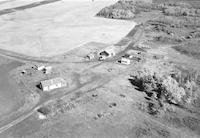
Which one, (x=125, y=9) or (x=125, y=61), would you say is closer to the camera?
(x=125, y=61)

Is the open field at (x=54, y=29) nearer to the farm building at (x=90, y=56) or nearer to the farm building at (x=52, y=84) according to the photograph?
the farm building at (x=90, y=56)

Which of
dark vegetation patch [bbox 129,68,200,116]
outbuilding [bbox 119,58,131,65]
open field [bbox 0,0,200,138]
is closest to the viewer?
open field [bbox 0,0,200,138]

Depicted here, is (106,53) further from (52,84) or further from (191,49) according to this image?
(191,49)

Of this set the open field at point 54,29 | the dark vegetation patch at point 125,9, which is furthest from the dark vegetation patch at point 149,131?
the dark vegetation patch at point 125,9

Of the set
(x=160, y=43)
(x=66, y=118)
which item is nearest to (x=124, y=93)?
(x=66, y=118)

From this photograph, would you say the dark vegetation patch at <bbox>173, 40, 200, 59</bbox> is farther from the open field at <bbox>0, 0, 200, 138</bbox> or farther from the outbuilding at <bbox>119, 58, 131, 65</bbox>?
the outbuilding at <bbox>119, 58, 131, 65</bbox>

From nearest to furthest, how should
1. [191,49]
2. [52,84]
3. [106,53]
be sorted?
[52,84] → [106,53] → [191,49]

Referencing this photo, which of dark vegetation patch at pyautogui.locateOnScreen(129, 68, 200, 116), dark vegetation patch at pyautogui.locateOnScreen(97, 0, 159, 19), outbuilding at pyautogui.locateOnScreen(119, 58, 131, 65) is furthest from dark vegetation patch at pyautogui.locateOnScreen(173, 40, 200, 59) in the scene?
dark vegetation patch at pyautogui.locateOnScreen(97, 0, 159, 19)

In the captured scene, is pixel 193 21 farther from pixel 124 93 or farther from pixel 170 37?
pixel 124 93

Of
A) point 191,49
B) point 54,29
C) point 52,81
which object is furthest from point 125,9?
point 52,81
